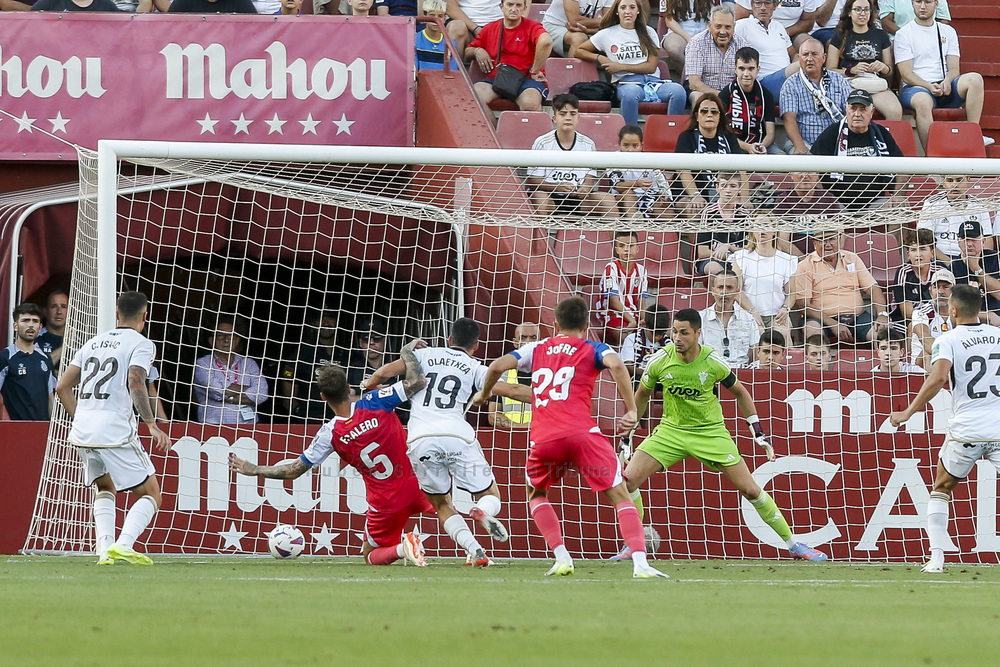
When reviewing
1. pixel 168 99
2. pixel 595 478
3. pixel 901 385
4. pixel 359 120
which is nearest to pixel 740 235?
pixel 901 385

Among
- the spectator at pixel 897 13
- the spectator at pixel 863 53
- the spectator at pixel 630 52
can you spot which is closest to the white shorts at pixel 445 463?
the spectator at pixel 630 52

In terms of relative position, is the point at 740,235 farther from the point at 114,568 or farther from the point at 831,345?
the point at 114,568

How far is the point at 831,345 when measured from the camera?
36.1ft

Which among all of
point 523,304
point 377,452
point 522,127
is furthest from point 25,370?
point 522,127

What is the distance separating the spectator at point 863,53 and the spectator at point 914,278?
301 centimetres

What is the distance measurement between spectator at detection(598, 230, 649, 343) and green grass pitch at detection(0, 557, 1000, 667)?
392cm

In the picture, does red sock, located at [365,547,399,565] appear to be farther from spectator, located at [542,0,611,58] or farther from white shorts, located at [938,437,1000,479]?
spectator, located at [542,0,611,58]

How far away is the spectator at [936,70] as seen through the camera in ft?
47.1

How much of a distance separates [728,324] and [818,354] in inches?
33.3

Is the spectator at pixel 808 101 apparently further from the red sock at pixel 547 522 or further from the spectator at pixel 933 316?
the red sock at pixel 547 522

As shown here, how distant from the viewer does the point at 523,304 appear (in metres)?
11.4

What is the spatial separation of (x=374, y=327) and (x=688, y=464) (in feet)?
11.4

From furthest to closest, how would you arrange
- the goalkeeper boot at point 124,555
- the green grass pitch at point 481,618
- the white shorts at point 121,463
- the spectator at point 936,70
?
1. the spectator at point 936,70
2. the white shorts at point 121,463
3. the goalkeeper boot at point 124,555
4. the green grass pitch at point 481,618

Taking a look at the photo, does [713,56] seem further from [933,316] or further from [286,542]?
[286,542]
